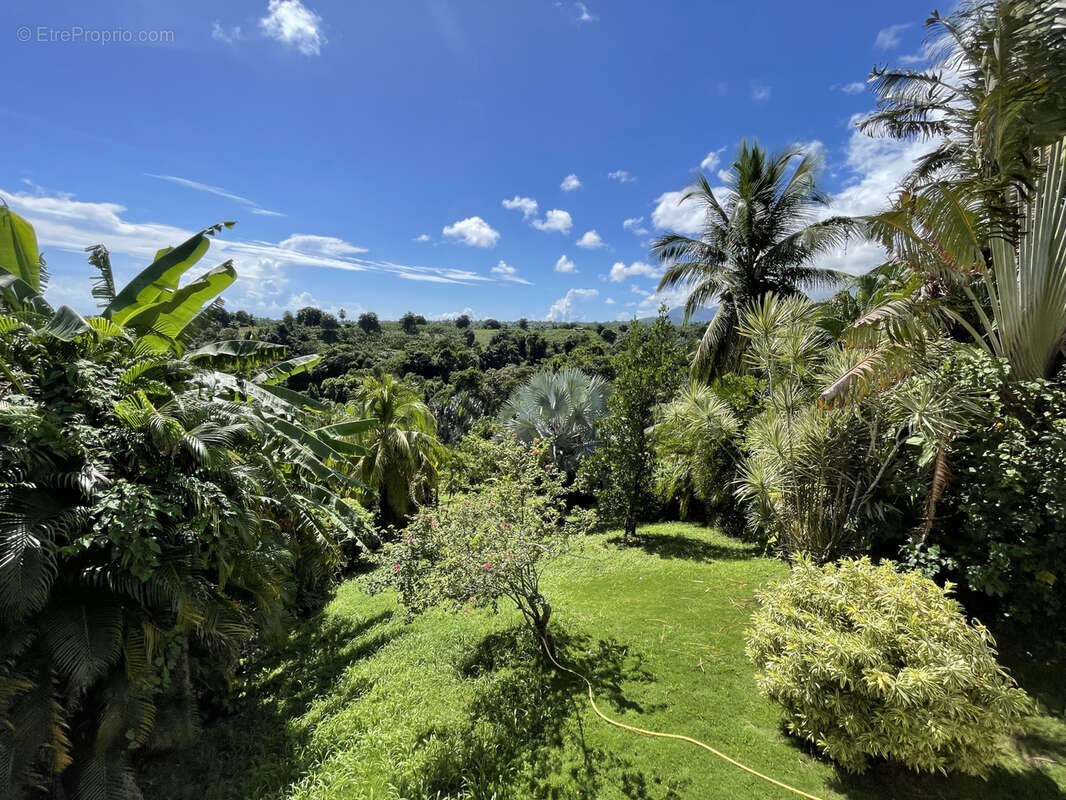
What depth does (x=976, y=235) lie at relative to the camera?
4.85 metres

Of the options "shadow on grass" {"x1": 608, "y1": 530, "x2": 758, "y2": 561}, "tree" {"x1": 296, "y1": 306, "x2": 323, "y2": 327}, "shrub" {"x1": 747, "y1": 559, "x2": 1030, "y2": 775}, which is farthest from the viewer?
"tree" {"x1": 296, "y1": 306, "x2": 323, "y2": 327}

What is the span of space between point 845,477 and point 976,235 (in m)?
3.39

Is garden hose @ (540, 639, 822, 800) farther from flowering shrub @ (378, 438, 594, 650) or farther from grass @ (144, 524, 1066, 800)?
flowering shrub @ (378, 438, 594, 650)

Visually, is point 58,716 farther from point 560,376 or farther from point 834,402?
point 560,376

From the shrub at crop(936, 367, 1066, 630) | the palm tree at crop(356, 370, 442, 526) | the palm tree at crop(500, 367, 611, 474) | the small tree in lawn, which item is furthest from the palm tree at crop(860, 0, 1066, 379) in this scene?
the palm tree at crop(356, 370, 442, 526)

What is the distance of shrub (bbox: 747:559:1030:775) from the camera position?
325 cm

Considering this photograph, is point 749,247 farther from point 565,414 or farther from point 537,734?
point 537,734

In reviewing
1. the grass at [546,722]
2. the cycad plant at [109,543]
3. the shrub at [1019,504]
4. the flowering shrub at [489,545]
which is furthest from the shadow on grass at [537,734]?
the shrub at [1019,504]

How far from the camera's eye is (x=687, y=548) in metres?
10.4

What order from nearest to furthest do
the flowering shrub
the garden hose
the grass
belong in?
the garden hose < the grass < the flowering shrub

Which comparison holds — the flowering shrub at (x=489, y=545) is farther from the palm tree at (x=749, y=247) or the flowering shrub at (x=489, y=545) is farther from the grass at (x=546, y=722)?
the palm tree at (x=749, y=247)

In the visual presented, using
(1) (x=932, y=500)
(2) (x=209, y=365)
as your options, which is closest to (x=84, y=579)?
(2) (x=209, y=365)

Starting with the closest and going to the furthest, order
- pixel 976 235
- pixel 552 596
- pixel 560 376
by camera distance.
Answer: pixel 976 235 → pixel 552 596 → pixel 560 376

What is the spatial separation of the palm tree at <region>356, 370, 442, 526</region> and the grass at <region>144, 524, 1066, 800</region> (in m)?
6.92
